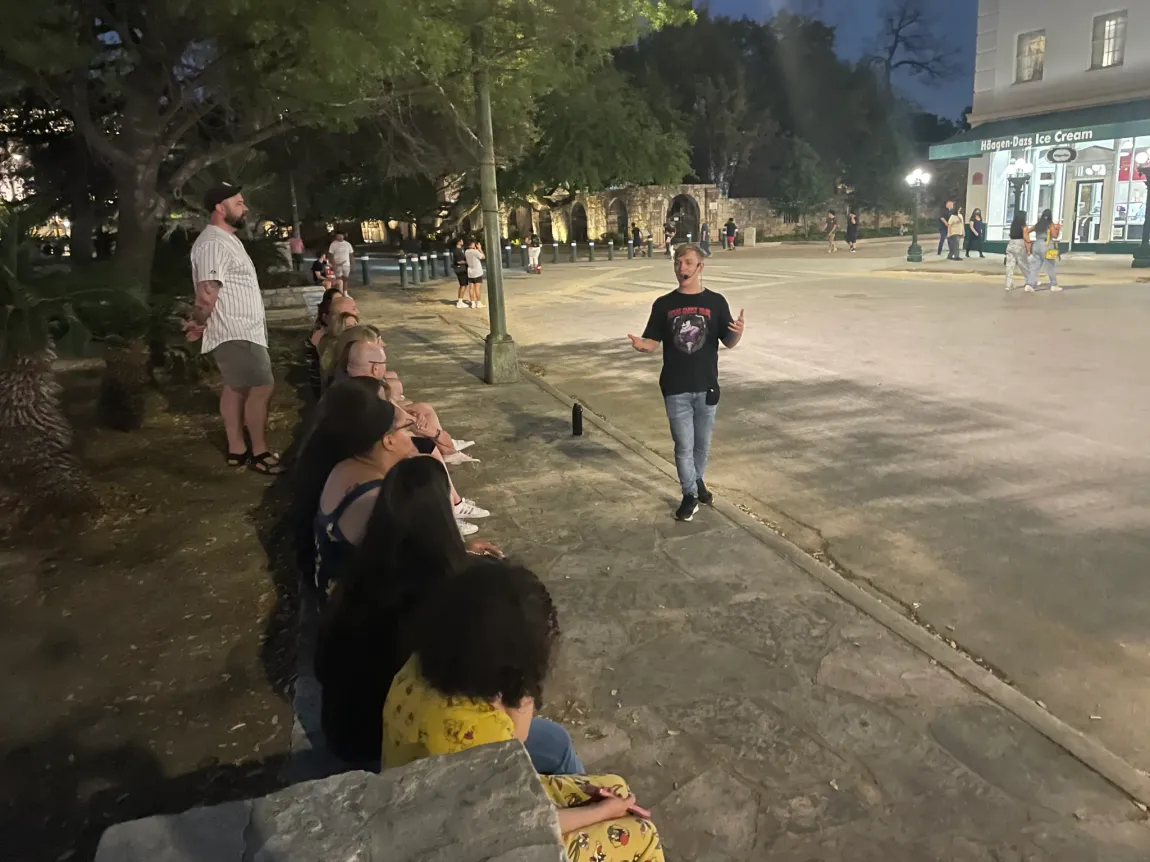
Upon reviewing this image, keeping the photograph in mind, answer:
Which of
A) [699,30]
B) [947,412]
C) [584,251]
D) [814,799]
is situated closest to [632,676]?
[814,799]

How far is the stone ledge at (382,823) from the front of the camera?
1.46 meters

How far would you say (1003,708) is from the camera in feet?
11.5

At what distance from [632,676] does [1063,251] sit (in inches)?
1169

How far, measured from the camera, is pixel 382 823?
152 centimetres

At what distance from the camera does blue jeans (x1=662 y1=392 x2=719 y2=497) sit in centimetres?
561

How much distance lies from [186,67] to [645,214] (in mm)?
34415

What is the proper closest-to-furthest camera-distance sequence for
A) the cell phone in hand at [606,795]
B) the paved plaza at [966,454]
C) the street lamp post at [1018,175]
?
the cell phone in hand at [606,795] < the paved plaza at [966,454] < the street lamp post at [1018,175]

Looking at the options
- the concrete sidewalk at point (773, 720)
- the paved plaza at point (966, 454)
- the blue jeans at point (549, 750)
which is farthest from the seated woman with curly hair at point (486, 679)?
the paved plaza at point (966, 454)

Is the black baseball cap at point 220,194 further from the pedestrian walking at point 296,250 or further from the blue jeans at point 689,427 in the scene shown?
the pedestrian walking at point 296,250

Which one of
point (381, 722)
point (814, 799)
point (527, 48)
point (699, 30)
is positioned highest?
point (699, 30)

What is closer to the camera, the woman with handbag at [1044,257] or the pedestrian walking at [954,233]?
the woman with handbag at [1044,257]

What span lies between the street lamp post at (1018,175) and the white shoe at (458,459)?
27.0 meters

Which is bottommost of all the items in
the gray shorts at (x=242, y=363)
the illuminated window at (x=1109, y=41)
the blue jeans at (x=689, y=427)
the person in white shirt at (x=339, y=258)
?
the blue jeans at (x=689, y=427)

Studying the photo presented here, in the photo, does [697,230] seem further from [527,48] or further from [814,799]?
[814,799]
